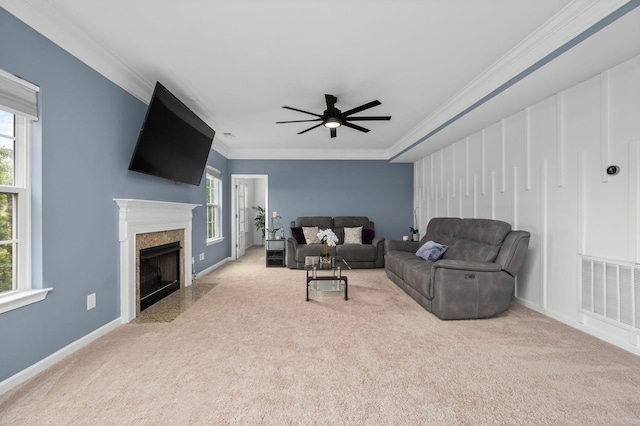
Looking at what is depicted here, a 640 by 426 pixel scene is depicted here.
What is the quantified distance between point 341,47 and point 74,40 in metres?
2.08

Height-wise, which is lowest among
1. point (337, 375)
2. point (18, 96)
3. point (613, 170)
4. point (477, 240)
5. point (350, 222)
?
point (337, 375)

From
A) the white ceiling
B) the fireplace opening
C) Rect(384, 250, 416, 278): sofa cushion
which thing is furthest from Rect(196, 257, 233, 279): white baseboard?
Rect(384, 250, 416, 278): sofa cushion

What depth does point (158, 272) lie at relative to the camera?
381cm

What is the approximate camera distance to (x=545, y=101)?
10.2 feet

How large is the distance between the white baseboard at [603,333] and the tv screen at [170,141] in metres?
4.41

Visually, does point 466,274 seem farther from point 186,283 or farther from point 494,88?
point 186,283

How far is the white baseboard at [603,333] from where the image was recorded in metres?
2.29

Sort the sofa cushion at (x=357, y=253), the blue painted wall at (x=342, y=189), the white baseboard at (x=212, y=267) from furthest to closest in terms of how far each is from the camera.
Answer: the blue painted wall at (x=342, y=189) < the sofa cushion at (x=357, y=253) < the white baseboard at (x=212, y=267)

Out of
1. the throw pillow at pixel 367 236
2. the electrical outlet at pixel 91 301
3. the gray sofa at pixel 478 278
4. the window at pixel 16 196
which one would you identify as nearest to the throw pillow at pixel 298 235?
the throw pillow at pixel 367 236

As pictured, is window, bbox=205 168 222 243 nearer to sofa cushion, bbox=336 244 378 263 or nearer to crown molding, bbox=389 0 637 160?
sofa cushion, bbox=336 244 378 263

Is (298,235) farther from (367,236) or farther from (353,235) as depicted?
(367,236)

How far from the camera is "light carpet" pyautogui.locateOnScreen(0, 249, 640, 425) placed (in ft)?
5.27

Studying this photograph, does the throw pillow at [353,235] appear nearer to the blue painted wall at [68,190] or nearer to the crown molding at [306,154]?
the crown molding at [306,154]

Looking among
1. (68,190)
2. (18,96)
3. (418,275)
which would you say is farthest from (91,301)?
(418,275)
